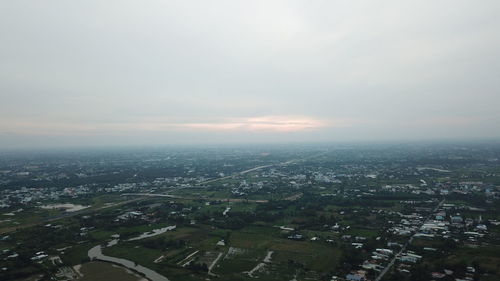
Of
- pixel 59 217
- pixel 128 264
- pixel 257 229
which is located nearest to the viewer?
pixel 128 264

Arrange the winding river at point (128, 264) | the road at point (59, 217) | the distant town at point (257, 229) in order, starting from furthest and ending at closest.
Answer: the road at point (59, 217) → the distant town at point (257, 229) → the winding river at point (128, 264)

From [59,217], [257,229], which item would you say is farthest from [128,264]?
[59,217]

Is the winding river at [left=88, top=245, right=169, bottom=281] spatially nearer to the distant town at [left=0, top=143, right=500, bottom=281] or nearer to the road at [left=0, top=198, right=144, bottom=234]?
the distant town at [left=0, top=143, right=500, bottom=281]

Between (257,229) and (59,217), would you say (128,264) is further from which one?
(59,217)

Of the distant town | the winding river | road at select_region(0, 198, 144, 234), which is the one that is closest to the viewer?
the winding river

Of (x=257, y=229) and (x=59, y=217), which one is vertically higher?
(x=257, y=229)

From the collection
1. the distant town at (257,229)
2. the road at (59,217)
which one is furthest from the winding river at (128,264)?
the road at (59,217)

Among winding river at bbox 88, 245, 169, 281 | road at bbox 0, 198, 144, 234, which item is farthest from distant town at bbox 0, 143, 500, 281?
road at bbox 0, 198, 144, 234

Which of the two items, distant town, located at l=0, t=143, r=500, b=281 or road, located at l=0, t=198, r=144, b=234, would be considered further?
road, located at l=0, t=198, r=144, b=234

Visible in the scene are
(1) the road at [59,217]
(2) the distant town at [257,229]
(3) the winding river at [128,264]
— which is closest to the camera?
(3) the winding river at [128,264]

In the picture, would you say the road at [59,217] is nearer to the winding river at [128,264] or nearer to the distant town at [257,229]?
the distant town at [257,229]

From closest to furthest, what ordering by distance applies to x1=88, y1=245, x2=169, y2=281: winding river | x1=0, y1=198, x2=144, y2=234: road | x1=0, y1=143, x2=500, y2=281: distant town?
1. x1=88, y1=245, x2=169, y2=281: winding river
2. x1=0, y1=143, x2=500, y2=281: distant town
3. x1=0, y1=198, x2=144, y2=234: road

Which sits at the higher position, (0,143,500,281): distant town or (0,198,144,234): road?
(0,143,500,281): distant town
